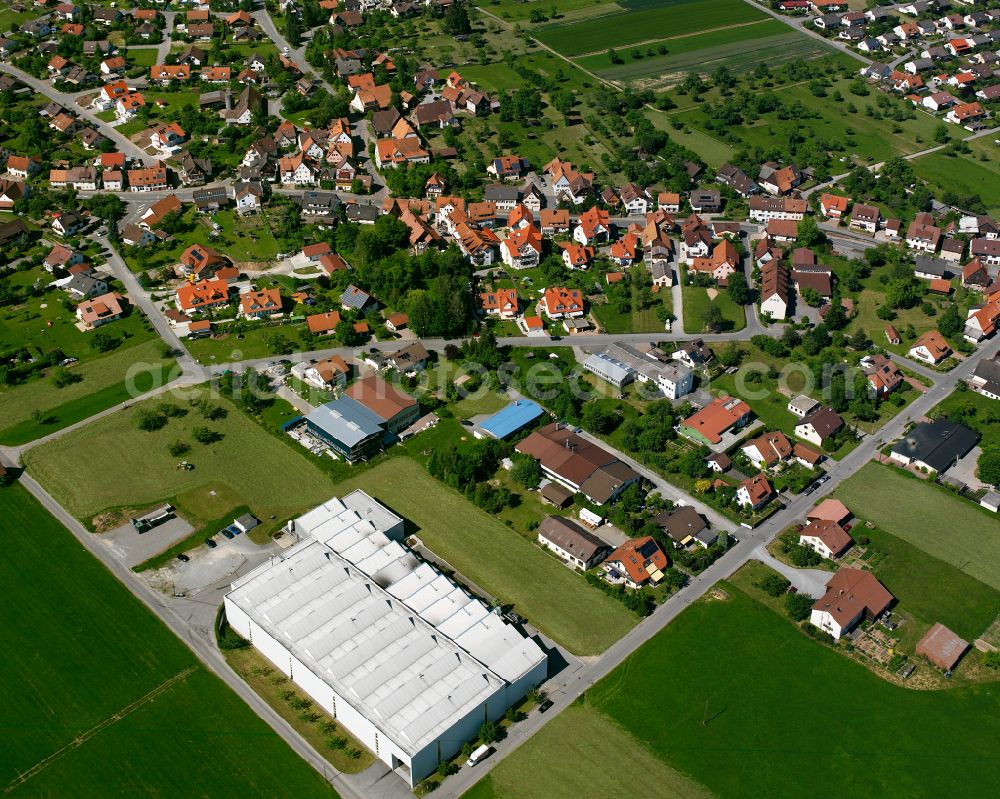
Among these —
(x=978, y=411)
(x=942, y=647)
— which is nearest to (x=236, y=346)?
(x=942, y=647)

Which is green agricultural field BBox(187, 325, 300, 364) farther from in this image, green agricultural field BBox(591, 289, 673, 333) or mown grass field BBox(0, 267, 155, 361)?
green agricultural field BBox(591, 289, 673, 333)

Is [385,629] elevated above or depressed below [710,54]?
below

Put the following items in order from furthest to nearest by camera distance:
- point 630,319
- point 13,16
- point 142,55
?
point 13,16
point 142,55
point 630,319

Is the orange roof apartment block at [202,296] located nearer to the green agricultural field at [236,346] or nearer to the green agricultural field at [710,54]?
the green agricultural field at [236,346]

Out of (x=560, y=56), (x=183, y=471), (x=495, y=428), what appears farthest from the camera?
(x=560, y=56)

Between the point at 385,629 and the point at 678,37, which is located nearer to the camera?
the point at 385,629

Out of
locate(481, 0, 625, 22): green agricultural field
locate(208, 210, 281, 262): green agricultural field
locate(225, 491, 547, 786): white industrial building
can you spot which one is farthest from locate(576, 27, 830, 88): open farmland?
locate(225, 491, 547, 786): white industrial building

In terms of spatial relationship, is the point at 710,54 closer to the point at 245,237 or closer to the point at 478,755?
the point at 245,237


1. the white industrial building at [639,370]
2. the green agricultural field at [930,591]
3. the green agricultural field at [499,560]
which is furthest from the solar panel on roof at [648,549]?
the white industrial building at [639,370]
